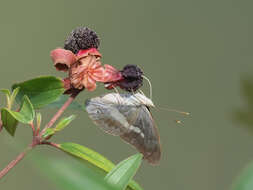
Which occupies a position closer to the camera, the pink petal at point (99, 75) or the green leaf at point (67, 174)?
the green leaf at point (67, 174)

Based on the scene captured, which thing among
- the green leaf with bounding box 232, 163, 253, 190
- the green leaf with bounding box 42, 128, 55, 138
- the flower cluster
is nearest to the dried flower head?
the flower cluster

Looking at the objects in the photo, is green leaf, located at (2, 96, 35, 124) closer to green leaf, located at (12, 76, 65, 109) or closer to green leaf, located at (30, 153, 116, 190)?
green leaf, located at (12, 76, 65, 109)

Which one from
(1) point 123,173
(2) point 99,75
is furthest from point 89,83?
(1) point 123,173

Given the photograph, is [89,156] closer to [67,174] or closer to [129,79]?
[129,79]

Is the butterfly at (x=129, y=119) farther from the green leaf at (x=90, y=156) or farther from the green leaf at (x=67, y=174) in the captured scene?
the green leaf at (x=67, y=174)

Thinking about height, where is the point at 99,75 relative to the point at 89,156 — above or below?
above

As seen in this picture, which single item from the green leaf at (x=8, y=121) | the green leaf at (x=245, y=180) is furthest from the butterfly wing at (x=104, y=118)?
the green leaf at (x=245, y=180)
